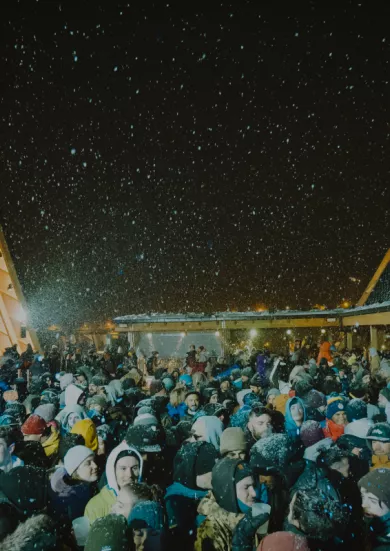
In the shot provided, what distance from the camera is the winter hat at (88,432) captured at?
14.5 feet

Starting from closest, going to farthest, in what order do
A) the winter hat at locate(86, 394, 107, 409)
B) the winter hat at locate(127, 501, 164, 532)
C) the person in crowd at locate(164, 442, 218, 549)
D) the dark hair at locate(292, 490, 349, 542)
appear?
the dark hair at locate(292, 490, 349, 542) < the winter hat at locate(127, 501, 164, 532) < the person in crowd at locate(164, 442, 218, 549) < the winter hat at locate(86, 394, 107, 409)

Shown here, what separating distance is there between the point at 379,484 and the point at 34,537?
2.23 metres

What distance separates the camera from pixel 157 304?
41.6 m

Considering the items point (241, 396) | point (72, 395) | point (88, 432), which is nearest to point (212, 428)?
point (88, 432)

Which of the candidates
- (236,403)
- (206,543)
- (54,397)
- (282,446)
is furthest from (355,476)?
(54,397)

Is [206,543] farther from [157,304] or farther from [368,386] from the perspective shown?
[157,304]

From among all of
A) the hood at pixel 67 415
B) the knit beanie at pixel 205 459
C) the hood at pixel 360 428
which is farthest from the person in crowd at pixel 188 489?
the hood at pixel 67 415

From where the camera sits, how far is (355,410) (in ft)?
17.7

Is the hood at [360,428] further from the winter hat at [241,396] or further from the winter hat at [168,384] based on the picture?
the winter hat at [168,384]

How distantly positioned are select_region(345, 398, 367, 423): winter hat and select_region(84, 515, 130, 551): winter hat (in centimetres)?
402

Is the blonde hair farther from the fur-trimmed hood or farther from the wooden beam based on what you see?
the wooden beam

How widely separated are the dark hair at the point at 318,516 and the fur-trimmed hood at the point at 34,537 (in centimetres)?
137

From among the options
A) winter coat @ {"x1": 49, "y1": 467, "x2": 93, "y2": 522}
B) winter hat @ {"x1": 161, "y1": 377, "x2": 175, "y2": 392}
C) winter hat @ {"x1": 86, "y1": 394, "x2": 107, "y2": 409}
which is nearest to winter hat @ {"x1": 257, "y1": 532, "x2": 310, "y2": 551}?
winter coat @ {"x1": 49, "y1": 467, "x2": 93, "y2": 522}

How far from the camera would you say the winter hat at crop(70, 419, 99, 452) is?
443 centimetres
